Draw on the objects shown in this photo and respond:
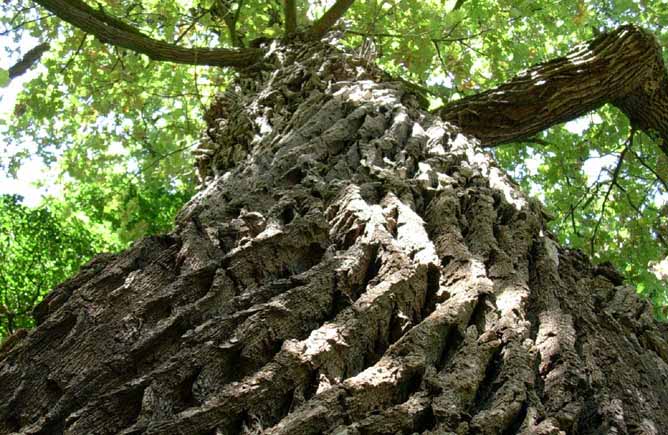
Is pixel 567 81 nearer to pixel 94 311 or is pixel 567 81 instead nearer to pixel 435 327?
pixel 435 327

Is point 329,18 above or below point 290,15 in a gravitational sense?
below

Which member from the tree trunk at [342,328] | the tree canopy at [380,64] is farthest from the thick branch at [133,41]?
the tree trunk at [342,328]

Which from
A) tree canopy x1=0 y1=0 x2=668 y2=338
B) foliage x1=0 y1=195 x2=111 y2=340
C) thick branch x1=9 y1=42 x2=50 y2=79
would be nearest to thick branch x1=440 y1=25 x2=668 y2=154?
tree canopy x1=0 y1=0 x2=668 y2=338

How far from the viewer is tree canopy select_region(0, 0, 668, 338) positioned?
601 cm

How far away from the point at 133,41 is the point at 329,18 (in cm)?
158

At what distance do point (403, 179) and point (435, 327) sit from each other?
3.23 feet

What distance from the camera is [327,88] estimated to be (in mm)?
3682

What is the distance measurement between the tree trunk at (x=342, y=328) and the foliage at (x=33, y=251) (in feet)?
22.5

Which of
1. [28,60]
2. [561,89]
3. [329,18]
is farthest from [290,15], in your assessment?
[28,60]

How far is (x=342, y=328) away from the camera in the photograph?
1.51m

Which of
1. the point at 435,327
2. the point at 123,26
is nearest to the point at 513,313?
the point at 435,327

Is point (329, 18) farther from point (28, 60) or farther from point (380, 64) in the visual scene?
point (28, 60)

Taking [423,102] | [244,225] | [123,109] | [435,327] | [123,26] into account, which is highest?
[123,109]

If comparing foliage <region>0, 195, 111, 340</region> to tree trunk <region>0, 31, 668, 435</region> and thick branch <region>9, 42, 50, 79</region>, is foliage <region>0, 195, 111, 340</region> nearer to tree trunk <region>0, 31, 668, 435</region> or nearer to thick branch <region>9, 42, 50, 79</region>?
thick branch <region>9, 42, 50, 79</region>
